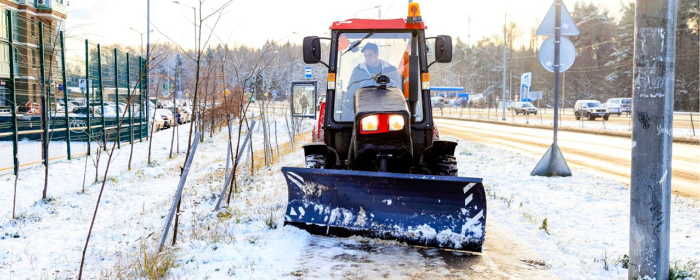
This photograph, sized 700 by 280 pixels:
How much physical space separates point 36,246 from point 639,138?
6.68m

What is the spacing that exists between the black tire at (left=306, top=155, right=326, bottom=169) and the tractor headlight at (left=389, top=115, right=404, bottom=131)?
1302 mm

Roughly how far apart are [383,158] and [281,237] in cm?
140

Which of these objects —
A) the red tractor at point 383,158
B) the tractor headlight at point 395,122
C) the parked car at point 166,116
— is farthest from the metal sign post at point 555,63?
the parked car at point 166,116

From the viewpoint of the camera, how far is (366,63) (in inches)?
272

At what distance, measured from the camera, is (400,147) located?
568cm

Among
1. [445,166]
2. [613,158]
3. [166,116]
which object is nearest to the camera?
[445,166]

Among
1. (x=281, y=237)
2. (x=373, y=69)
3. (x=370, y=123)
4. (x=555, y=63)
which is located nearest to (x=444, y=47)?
(x=373, y=69)

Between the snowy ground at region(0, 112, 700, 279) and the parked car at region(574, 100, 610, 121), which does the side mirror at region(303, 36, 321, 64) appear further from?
the parked car at region(574, 100, 610, 121)

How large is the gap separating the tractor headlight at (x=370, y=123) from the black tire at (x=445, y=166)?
1.38m

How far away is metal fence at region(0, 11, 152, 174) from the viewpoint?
11.0m

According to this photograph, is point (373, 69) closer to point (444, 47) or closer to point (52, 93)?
point (444, 47)

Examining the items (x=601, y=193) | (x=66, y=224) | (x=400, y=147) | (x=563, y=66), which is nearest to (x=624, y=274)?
(x=400, y=147)

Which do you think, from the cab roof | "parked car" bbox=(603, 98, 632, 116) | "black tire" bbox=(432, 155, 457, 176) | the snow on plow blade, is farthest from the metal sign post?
"parked car" bbox=(603, 98, 632, 116)

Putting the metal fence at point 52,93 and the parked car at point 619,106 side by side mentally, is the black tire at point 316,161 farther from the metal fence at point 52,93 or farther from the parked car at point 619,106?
the parked car at point 619,106
